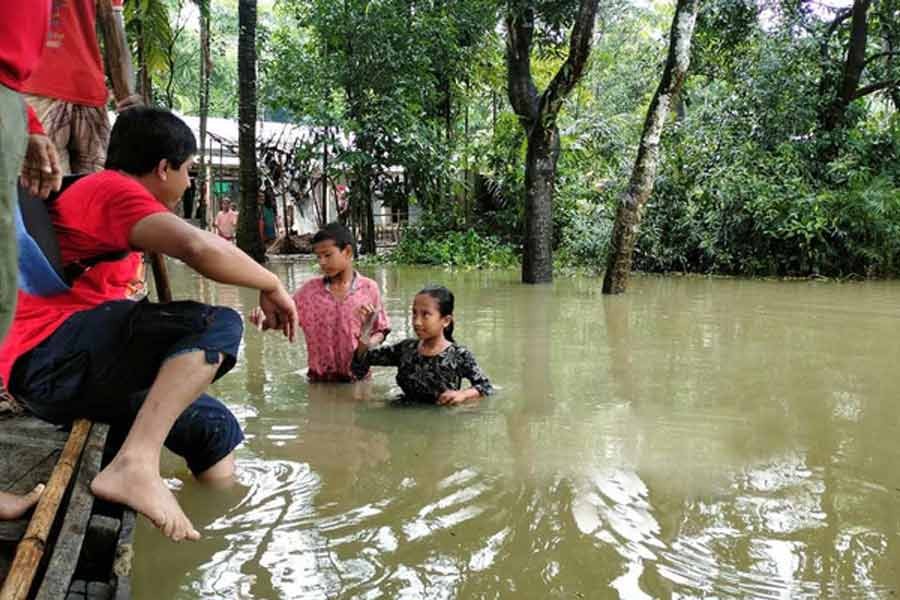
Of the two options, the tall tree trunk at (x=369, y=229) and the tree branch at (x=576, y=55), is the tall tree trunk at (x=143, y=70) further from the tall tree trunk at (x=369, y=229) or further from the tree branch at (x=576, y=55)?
the tall tree trunk at (x=369, y=229)

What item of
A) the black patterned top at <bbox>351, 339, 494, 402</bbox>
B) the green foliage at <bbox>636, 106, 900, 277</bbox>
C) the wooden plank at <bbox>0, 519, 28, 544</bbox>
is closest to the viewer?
the wooden plank at <bbox>0, 519, 28, 544</bbox>

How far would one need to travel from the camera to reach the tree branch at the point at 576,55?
955 centimetres

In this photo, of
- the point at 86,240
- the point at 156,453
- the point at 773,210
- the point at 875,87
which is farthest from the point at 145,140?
the point at 875,87

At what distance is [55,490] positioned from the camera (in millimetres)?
2113

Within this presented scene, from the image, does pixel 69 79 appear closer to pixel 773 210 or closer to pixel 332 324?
pixel 332 324

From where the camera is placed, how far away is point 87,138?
5.10 metres

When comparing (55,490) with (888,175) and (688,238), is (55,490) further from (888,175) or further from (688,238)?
(888,175)

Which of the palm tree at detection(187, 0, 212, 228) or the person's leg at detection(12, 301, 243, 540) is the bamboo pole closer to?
the person's leg at detection(12, 301, 243, 540)

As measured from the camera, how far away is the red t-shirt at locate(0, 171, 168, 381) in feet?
8.44

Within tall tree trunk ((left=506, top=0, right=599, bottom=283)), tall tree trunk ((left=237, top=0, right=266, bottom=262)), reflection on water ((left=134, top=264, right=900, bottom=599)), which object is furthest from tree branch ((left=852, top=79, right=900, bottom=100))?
tall tree trunk ((left=237, top=0, right=266, bottom=262))

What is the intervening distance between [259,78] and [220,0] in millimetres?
16237

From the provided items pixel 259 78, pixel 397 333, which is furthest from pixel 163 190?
pixel 259 78

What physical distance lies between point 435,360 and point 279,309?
1.81 metres

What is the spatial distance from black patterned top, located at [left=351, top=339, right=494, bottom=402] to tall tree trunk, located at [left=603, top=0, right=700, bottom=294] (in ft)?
18.1
